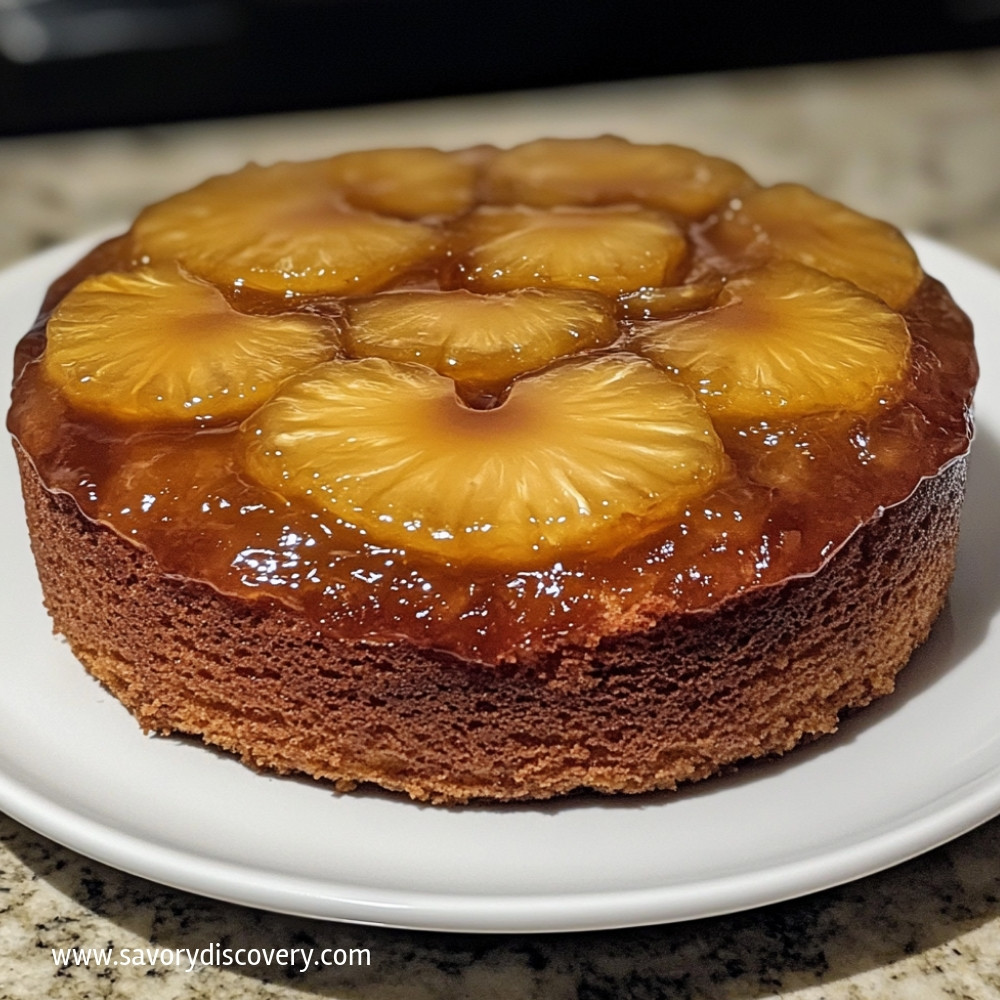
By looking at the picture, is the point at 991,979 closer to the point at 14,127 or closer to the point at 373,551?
the point at 373,551

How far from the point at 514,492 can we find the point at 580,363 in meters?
0.30

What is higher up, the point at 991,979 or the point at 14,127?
the point at 991,979

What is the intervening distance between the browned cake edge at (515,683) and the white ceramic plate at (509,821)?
39mm

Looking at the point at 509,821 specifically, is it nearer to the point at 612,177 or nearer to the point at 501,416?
the point at 501,416

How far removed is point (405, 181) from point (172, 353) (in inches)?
29.4

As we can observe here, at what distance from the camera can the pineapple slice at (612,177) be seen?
232 centimetres

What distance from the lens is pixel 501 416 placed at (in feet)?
5.42

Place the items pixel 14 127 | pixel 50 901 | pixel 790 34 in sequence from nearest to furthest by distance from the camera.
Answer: pixel 50 901 < pixel 14 127 < pixel 790 34

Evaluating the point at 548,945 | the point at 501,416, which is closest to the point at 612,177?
the point at 501,416

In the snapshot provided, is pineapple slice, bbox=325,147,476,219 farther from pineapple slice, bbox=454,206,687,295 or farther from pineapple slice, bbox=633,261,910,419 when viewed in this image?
pineapple slice, bbox=633,261,910,419

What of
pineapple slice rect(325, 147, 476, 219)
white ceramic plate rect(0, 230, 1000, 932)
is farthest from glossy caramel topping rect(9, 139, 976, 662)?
white ceramic plate rect(0, 230, 1000, 932)

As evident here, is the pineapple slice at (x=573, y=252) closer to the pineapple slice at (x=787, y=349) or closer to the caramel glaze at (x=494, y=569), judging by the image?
the pineapple slice at (x=787, y=349)

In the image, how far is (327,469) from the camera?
5.20 feet

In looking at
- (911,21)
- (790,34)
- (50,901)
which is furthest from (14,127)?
(50,901)
